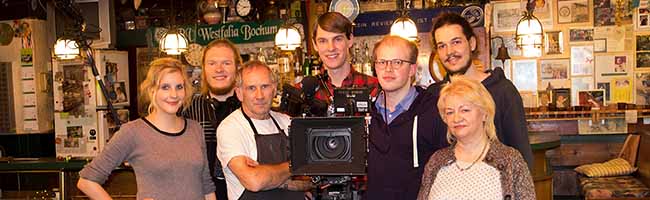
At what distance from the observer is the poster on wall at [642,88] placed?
24.8 ft

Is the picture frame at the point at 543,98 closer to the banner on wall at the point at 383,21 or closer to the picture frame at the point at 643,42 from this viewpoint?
the picture frame at the point at 643,42

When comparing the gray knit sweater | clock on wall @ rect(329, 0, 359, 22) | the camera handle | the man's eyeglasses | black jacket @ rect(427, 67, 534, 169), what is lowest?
the camera handle

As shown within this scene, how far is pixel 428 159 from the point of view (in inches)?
110

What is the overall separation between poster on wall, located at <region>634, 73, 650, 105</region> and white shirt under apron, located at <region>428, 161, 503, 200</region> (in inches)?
222

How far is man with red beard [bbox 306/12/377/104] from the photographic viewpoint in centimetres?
329

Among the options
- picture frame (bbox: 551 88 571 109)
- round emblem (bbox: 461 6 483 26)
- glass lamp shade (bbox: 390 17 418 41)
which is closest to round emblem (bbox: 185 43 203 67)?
glass lamp shade (bbox: 390 17 418 41)

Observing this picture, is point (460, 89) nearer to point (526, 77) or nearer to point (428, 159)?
point (428, 159)

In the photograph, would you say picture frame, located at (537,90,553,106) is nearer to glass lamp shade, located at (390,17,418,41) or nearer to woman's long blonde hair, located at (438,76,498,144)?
glass lamp shade, located at (390,17,418,41)

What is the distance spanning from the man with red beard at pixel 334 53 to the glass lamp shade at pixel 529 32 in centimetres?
344

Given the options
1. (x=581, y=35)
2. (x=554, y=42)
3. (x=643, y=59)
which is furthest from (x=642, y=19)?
(x=554, y=42)

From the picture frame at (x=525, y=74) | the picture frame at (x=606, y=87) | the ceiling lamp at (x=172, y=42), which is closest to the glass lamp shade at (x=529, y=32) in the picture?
the picture frame at (x=525, y=74)

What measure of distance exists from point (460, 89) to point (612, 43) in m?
5.65

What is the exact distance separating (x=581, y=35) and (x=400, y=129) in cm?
562

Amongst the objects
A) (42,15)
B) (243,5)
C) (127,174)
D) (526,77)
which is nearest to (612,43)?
(526,77)
